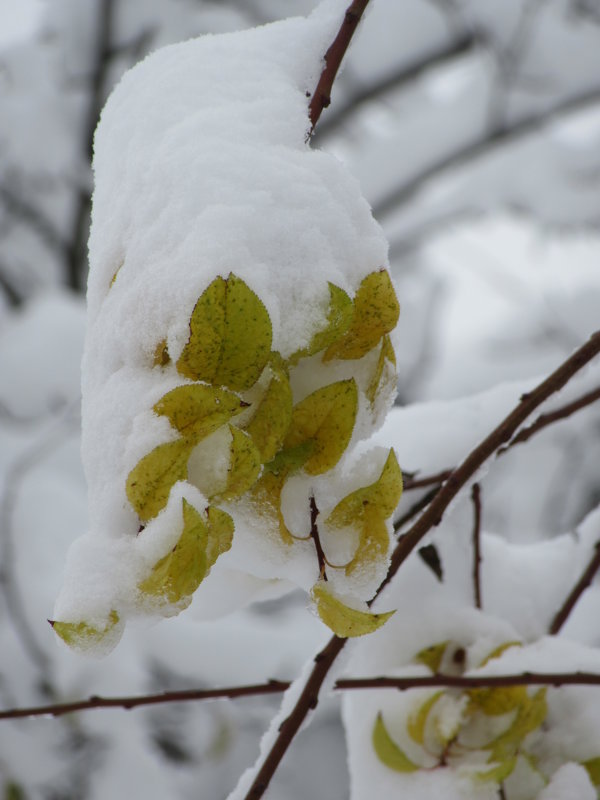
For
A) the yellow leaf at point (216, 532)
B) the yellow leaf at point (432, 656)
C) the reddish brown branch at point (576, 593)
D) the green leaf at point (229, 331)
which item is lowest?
the yellow leaf at point (216, 532)

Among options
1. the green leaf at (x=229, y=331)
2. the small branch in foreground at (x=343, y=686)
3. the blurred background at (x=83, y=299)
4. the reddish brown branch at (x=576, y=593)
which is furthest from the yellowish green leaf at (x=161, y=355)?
the blurred background at (x=83, y=299)

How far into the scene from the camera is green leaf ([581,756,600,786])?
0.44 m

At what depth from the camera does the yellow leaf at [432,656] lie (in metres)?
0.48

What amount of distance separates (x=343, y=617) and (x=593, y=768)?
283 mm

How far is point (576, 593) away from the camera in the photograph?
1.60 ft

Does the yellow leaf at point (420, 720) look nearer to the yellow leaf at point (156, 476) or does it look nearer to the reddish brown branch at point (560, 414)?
the reddish brown branch at point (560, 414)

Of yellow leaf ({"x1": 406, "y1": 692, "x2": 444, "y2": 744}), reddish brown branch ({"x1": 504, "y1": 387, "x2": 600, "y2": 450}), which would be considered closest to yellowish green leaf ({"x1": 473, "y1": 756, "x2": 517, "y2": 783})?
yellow leaf ({"x1": 406, "y1": 692, "x2": 444, "y2": 744})

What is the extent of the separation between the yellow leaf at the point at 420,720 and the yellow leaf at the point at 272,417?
251 mm

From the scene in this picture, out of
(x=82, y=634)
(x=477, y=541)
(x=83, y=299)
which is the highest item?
(x=83, y=299)

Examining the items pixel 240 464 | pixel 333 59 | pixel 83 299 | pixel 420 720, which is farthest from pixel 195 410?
pixel 83 299

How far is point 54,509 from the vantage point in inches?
58.7

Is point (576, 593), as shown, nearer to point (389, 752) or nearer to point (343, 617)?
point (389, 752)

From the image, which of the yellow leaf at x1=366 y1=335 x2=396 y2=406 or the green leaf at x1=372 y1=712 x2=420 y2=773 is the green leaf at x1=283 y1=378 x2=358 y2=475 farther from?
the green leaf at x1=372 y1=712 x2=420 y2=773

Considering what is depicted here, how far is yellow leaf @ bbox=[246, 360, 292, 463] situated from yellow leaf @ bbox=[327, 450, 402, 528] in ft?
0.11
